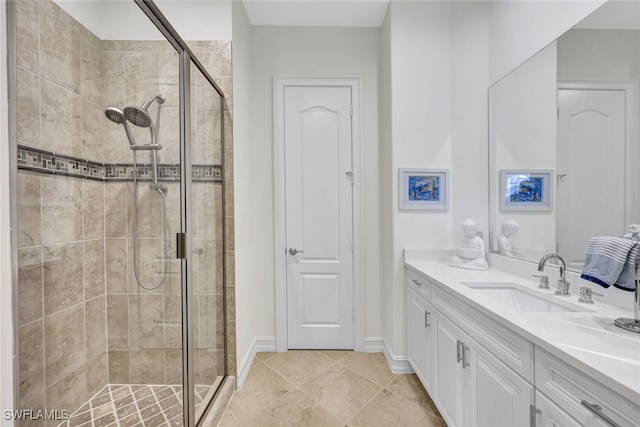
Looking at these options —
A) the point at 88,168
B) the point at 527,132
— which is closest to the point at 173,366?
the point at 88,168

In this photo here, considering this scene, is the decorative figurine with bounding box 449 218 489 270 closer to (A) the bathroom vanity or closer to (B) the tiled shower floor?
(A) the bathroom vanity

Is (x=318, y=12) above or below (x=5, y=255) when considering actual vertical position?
above

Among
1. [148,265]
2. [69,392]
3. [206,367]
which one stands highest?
[148,265]

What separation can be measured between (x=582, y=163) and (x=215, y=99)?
214 centimetres

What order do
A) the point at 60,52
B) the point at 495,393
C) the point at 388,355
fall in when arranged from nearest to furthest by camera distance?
the point at 60,52
the point at 495,393
the point at 388,355

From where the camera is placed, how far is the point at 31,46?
861 mm

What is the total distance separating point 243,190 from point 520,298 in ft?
6.51

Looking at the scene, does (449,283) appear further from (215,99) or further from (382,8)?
(382,8)

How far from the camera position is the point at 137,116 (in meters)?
1.25

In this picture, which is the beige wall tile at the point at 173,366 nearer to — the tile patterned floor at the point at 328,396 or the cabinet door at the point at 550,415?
the tile patterned floor at the point at 328,396

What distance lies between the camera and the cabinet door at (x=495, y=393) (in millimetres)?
1030

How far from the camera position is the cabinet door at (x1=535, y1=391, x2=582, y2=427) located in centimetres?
85

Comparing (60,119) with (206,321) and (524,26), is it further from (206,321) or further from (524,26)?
(524,26)

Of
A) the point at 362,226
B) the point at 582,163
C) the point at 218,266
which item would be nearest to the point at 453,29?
the point at 582,163
